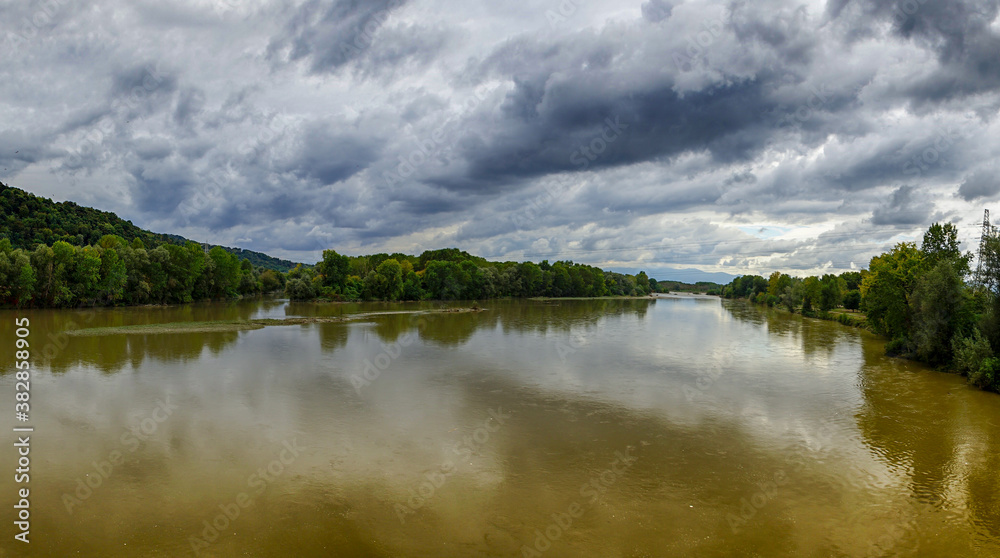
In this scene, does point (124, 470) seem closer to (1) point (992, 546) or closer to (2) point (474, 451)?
(2) point (474, 451)

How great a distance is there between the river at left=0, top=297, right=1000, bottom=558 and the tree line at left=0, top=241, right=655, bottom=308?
3780 centimetres

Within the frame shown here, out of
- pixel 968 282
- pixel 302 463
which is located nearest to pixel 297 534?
pixel 302 463

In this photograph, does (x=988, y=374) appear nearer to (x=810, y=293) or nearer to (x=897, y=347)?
(x=897, y=347)

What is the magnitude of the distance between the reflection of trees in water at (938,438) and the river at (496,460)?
0.10m

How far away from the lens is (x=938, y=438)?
15.1 meters

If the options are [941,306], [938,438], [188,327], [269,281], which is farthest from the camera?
[269,281]

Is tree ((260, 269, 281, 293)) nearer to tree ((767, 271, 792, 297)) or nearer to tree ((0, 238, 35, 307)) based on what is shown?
tree ((0, 238, 35, 307))

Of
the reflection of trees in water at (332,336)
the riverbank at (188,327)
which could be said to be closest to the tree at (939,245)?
the reflection of trees in water at (332,336)

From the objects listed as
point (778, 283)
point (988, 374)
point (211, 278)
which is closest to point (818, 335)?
point (988, 374)

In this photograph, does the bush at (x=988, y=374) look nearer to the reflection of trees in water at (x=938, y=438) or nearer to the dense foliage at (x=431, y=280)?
the reflection of trees in water at (x=938, y=438)

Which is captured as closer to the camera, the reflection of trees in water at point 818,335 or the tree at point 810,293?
the reflection of trees in water at point 818,335

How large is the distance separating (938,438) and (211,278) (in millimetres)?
91344

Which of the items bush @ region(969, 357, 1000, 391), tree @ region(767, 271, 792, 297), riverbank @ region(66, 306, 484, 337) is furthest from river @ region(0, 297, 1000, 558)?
tree @ region(767, 271, 792, 297)

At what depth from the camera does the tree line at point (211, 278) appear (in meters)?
53.5
